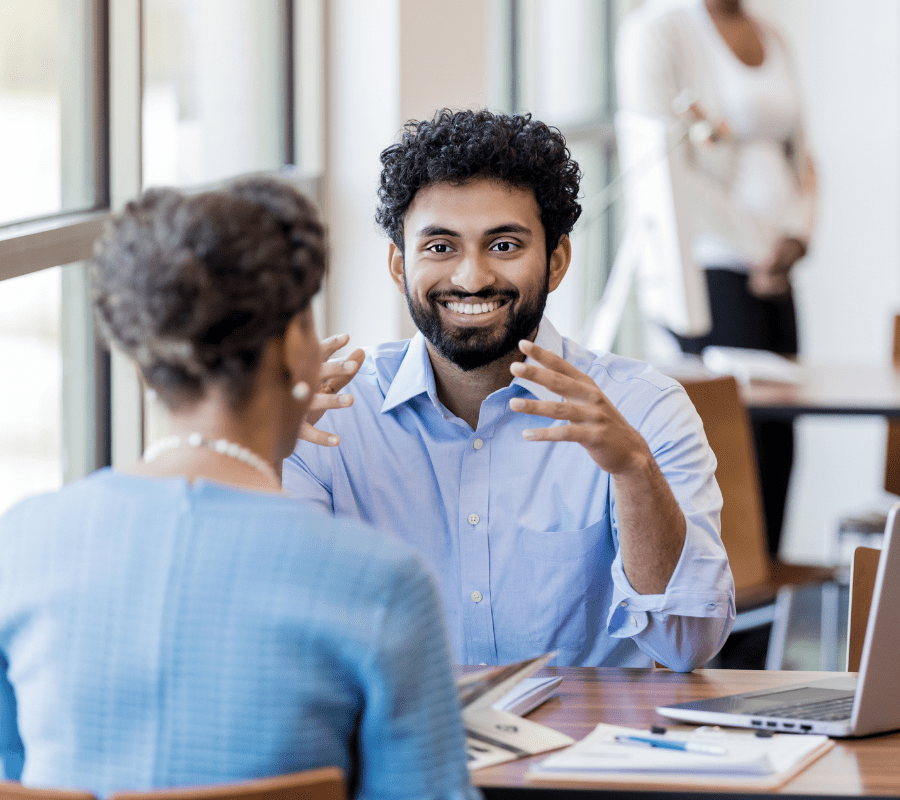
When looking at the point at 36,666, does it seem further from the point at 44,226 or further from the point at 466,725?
the point at 44,226

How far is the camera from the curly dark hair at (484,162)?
1.65m

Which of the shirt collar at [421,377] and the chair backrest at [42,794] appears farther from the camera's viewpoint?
the shirt collar at [421,377]

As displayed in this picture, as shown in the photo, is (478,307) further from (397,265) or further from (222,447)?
(222,447)

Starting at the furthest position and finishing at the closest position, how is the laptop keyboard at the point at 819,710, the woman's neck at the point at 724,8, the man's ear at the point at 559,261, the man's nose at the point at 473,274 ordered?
the woman's neck at the point at 724,8 < the man's ear at the point at 559,261 < the man's nose at the point at 473,274 < the laptop keyboard at the point at 819,710

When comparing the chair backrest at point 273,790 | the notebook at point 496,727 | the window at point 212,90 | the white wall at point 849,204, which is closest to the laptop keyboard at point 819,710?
the notebook at point 496,727

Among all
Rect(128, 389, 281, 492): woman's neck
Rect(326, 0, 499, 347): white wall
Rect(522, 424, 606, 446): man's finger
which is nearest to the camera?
Rect(128, 389, 281, 492): woman's neck

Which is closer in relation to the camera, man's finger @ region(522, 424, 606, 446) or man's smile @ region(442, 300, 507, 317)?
man's finger @ region(522, 424, 606, 446)

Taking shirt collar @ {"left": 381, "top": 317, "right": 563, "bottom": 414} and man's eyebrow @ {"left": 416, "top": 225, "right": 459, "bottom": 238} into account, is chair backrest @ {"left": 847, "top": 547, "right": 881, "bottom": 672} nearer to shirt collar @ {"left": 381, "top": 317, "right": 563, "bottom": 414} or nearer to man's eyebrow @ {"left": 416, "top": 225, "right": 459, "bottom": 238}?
shirt collar @ {"left": 381, "top": 317, "right": 563, "bottom": 414}

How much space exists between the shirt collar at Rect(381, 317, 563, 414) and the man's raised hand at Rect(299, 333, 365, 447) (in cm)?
10

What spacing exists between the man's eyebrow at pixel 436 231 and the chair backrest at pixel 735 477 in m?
0.99

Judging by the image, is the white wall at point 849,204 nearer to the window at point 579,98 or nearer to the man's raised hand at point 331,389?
the window at point 579,98

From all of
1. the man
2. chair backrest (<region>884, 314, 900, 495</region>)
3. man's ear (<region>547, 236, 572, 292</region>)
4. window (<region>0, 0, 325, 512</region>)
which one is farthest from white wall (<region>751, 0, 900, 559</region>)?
the man

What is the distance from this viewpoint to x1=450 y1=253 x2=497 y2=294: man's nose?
1630mm

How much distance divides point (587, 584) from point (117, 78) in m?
1.27
